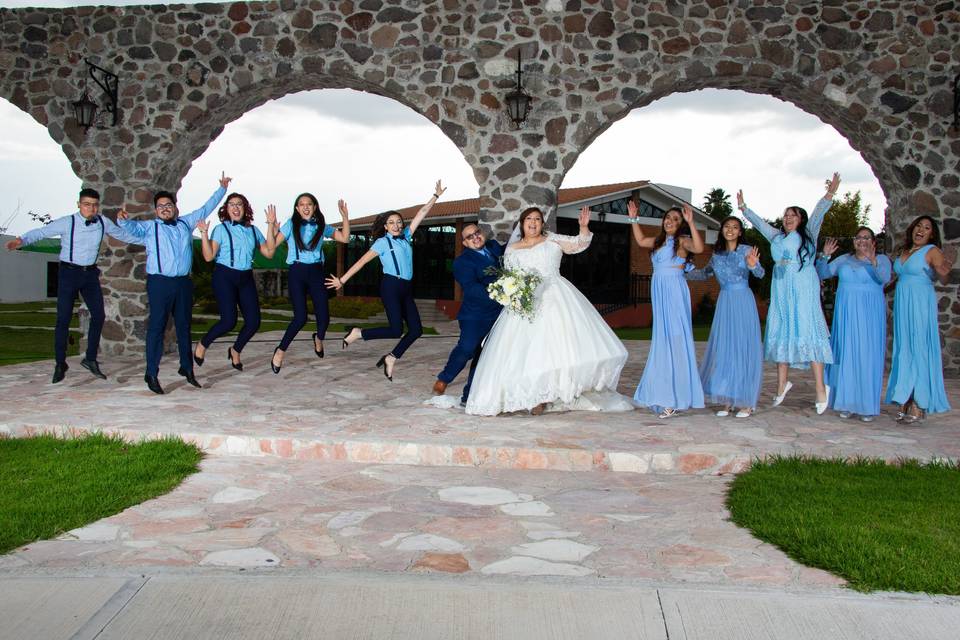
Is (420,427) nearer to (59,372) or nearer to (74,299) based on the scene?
(74,299)

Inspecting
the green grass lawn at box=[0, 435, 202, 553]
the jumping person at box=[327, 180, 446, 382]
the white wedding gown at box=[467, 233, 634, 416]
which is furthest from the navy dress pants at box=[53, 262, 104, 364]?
the white wedding gown at box=[467, 233, 634, 416]

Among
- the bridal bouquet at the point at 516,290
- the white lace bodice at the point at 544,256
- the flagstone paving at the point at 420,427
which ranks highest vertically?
the white lace bodice at the point at 544,256

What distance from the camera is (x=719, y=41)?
32.7 ft

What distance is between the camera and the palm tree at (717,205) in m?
41.8

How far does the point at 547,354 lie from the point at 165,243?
3.79m

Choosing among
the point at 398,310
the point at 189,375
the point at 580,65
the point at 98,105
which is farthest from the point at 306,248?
the point at 98,105

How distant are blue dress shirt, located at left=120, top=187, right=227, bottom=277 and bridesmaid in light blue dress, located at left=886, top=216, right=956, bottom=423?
649 cm

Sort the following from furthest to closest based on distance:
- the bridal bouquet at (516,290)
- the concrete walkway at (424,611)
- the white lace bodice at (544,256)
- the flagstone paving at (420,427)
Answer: the white lace bodice at (544,256) → the bridal bouquet at (516,290) → the flagstone paving at (420,427) → the concrete walkway at (424,611)

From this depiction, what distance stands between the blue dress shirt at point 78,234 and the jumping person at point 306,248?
1.54m

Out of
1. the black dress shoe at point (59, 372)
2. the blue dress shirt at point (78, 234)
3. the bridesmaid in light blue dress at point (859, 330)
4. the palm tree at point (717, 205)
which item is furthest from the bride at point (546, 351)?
the palm tree at point (717, 205)

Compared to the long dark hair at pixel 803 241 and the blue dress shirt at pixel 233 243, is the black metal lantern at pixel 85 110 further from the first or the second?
the long dark hair at pixel 803 241

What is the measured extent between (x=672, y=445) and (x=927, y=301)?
9.44 feet

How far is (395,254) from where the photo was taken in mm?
8734

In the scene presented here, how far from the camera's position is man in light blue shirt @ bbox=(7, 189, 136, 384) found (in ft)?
27.8
